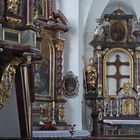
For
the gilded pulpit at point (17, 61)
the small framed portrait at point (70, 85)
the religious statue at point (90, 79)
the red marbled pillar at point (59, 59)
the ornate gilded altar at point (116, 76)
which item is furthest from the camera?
the religious statue at point (90, 79)

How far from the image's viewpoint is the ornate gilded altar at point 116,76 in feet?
52.3

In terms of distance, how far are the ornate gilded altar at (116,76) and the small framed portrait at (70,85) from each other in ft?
6.10

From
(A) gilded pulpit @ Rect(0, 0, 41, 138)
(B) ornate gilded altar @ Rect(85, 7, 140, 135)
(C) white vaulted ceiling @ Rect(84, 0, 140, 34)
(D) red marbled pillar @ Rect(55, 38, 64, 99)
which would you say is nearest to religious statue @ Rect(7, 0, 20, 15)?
(A) gilded pulpit @ Rect(0, 0, 41, 138)

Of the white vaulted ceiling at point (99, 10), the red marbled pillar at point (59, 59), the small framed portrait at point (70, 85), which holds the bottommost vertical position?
the small framed portrait at point (70, 85)

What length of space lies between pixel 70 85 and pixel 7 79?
7.32 metres

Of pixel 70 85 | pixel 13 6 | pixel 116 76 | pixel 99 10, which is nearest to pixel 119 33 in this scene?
pixel 99 10

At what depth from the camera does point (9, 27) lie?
6789 mm

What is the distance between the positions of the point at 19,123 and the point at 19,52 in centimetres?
160

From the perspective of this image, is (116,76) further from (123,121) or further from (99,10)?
(99,10)

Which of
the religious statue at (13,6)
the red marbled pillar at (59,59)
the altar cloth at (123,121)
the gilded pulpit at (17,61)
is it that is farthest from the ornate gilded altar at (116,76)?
the religious statue at (13,6)

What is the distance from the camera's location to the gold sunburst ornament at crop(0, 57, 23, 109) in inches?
284

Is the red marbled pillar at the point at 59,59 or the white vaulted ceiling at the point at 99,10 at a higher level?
the white vaulted ceiling at the point at 99,10

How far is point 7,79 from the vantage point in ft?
23.9

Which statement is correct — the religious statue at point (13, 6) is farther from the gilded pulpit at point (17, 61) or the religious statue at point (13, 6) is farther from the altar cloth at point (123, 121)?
the altar cloth at point (123, 121)
